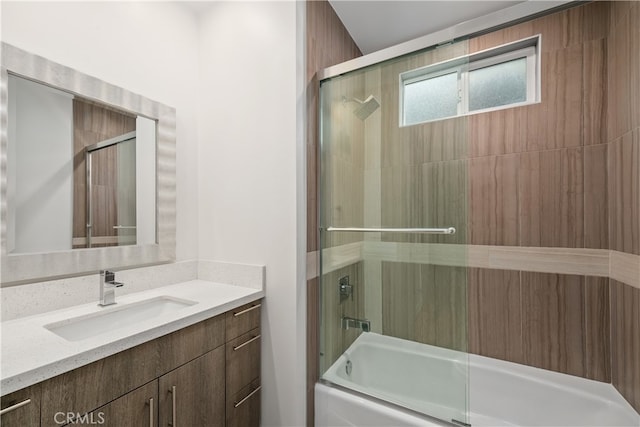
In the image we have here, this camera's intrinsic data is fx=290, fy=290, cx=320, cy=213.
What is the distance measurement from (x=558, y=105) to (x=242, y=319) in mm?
2158

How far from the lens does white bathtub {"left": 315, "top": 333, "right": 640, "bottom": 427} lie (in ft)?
4.60

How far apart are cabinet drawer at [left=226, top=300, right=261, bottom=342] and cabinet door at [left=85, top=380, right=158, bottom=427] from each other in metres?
0.38

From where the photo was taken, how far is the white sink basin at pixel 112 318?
Result: 1181 millimetres

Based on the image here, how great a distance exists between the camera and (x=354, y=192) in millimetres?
1652

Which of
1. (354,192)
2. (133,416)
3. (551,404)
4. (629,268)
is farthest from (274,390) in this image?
(629,268)

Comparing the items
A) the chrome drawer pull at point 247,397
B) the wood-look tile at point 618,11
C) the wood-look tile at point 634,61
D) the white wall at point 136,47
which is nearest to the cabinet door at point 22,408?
the chrome drawer pull at point 247,397

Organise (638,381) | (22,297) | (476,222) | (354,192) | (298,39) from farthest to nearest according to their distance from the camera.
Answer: (476,222) < (354,192) < (298,39) < (638,381) < (22,297)

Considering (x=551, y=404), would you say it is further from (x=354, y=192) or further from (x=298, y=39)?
(x=298, y=39)

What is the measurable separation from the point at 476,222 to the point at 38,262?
235 centimetres

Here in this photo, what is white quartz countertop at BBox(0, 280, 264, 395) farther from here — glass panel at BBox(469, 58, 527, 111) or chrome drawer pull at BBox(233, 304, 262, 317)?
glass panel at BBox(469, 58, 527, 111)

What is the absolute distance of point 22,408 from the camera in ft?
2.50

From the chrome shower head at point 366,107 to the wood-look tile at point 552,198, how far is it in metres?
1.01

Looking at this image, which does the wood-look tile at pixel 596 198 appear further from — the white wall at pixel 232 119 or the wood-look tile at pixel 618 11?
the white wall at pixel 232 119

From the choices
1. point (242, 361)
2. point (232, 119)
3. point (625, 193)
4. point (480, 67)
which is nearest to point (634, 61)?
point (625, 193)
